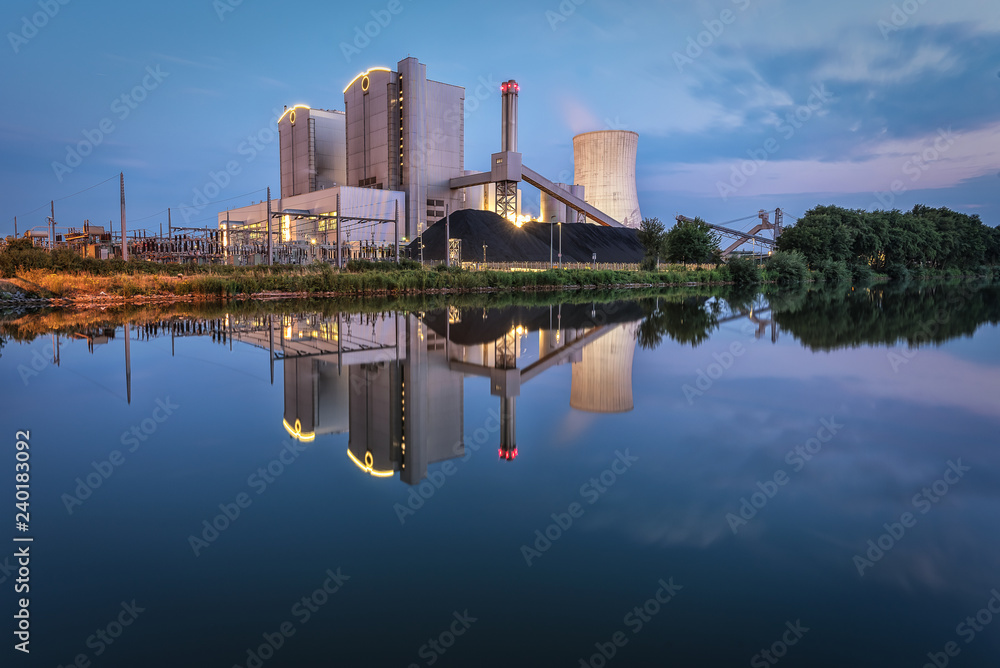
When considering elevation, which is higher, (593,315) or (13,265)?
(13,265)

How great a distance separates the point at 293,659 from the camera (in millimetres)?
1990

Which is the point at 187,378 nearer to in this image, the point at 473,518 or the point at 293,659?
the point at 473,518

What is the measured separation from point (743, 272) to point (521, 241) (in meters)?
17.2

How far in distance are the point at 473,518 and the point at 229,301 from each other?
18.7 m

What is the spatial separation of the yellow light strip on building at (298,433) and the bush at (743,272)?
4190cm

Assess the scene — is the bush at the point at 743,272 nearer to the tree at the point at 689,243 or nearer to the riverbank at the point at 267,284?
the tree at the point at 689,243

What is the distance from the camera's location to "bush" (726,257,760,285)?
42.6m

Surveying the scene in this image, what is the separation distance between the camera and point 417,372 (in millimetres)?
6906

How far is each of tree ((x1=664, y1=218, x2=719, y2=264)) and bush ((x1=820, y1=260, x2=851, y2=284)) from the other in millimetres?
9744

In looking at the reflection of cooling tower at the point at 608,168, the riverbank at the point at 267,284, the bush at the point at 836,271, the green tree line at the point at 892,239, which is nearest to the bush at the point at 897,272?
the green tree line at the point at 892,239

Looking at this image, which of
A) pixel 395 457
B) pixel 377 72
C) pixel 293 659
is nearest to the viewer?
pixel 293 659

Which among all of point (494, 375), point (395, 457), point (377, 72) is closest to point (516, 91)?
point (377, 72)

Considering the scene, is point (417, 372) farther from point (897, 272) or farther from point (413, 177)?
point (897, 272)

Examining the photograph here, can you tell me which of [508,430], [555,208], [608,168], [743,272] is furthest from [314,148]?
[508,430]
